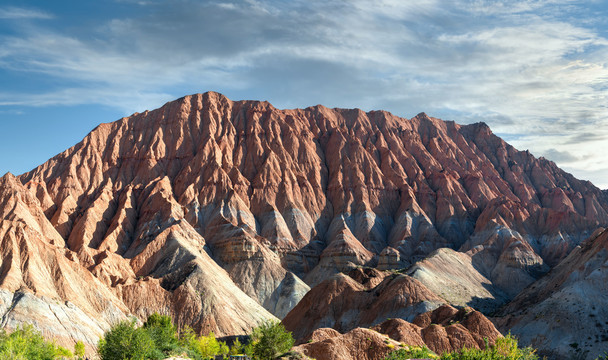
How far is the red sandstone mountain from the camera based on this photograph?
Answer: 110 m

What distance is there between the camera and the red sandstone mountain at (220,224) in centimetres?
10962

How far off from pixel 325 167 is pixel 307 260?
46.3 m

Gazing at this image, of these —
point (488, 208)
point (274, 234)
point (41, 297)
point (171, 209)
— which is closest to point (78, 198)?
point (171, 209)

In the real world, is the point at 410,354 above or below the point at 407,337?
below

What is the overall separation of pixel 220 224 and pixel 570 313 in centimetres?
7854

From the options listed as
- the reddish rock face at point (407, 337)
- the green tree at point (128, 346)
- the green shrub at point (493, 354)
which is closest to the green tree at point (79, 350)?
the green tree at point (128, 346)

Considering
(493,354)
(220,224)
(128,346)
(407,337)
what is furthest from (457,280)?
(128,346)

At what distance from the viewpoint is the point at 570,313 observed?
3976 inches

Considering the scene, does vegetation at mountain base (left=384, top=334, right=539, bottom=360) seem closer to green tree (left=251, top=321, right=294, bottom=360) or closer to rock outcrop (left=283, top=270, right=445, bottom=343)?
green tree (left=251, top=321, right=294, bottom=360)

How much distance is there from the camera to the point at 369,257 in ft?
518

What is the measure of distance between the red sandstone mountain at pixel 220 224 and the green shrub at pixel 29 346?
27.3 feet

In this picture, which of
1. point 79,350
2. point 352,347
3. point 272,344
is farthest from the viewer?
point 79,350

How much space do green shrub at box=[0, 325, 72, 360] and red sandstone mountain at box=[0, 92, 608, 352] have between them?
832cm

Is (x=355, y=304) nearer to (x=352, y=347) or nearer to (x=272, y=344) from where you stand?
(x=352, y=347)
